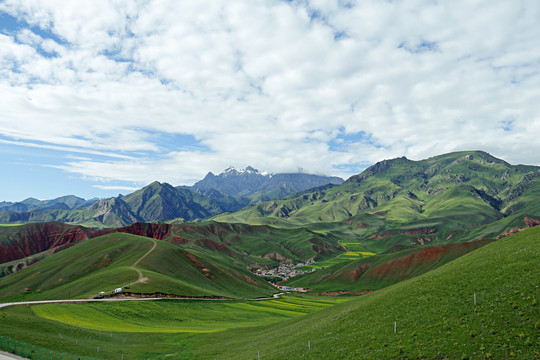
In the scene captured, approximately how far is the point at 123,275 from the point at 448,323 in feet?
434

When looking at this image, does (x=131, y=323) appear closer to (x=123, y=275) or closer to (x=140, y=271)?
(x=123, y=275)

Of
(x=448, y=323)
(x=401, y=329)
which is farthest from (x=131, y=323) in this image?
(x=448, y=323)

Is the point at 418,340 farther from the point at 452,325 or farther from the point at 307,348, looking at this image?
the point at 307,348

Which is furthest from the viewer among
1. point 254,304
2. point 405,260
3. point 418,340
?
point 405,260

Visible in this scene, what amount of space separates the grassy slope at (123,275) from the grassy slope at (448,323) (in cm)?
8685

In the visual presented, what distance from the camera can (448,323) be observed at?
30469 millimetres

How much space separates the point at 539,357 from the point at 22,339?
61.4m

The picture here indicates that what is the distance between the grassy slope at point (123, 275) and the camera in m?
124

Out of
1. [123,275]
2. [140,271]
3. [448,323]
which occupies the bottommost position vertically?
[123,275]

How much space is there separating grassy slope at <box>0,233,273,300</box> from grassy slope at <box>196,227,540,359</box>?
86855 millimetres

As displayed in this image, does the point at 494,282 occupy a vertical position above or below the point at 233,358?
above

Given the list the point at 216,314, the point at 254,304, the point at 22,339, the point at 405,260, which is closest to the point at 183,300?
the point at 216,314

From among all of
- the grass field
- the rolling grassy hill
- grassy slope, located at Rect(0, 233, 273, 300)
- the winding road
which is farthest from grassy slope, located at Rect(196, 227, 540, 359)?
grassy slope, located at Rect(0, 233, 273, 300)

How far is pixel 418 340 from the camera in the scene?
2923 centimetres
